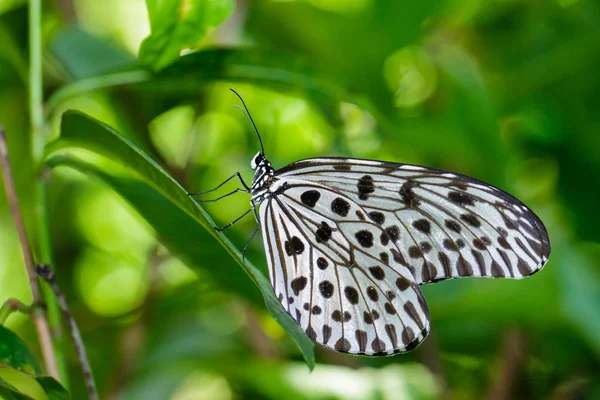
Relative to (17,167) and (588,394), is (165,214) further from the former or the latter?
(588,394)

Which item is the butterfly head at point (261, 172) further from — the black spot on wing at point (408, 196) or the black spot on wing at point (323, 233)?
the black spot on wing at point (408, 196)

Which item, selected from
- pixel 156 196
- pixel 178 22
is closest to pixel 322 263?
pixel 156 196

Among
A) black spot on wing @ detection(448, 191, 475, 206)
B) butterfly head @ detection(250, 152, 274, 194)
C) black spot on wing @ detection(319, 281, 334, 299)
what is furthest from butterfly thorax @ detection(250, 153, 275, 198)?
black spot on wing @ detection(448, 191, 475, 206)

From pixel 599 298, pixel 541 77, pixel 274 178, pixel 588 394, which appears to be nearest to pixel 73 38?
pixel 274 178

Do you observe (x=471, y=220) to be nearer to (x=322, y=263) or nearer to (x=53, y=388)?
(x=322, y=263)

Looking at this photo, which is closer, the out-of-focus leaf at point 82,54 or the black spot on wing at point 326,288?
the black spot on wing at point 326,288

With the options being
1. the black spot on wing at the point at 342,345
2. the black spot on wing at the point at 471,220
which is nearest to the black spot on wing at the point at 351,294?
the black spot on wing at the point at 342,345
